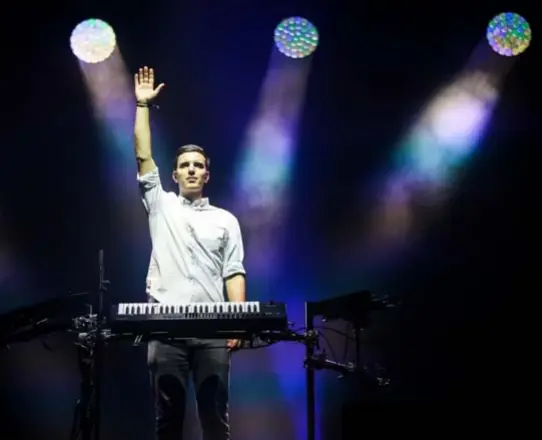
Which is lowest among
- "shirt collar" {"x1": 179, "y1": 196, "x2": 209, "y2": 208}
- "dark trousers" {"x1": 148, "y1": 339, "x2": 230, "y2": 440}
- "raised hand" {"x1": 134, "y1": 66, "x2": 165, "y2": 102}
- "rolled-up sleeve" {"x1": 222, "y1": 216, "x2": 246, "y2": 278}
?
"dark trousers" {"x1": 148, "y1": 339, "x2": 230, "y2": 440}

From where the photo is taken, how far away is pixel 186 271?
3789mm

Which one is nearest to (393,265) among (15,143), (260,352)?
(260,352)

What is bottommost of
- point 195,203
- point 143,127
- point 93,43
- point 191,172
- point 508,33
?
point 195,203

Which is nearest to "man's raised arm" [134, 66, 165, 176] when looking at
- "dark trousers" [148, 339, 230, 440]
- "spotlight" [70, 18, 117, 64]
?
"dark trousers" [148, 339, 230, 440]

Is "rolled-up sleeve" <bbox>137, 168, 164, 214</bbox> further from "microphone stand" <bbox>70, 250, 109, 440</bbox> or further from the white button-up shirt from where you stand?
"microphone stand" <bbox>70, 250, 109, 440</bbox>

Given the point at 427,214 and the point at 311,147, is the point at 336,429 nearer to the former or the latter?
the point at 427,214

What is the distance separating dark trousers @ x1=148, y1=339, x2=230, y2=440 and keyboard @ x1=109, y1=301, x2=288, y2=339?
225mm

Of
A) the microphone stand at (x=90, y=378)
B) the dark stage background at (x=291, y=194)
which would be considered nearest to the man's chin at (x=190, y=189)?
the microphone stand at (x=90, y=378)

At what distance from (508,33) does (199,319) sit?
3942 mm

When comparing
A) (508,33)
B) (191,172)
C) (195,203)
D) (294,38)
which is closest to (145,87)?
(191,172)

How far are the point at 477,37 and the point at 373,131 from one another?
1206 millimetres

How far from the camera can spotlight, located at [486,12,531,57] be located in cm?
571

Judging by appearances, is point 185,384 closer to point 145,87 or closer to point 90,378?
point 90,378

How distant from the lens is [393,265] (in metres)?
5.50
